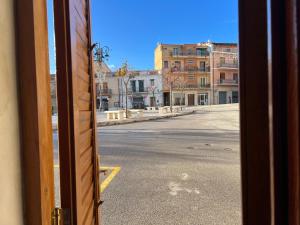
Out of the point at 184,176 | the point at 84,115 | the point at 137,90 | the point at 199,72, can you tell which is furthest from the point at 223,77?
the point at 84,115

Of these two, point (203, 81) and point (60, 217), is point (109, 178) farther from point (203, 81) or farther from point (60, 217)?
point (203, 81)

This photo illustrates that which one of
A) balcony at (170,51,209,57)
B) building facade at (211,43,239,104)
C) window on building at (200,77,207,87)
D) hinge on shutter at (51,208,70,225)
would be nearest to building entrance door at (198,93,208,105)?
building facade at (211,43,239,104)

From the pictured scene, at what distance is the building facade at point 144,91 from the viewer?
49.0m

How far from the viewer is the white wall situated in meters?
0.95

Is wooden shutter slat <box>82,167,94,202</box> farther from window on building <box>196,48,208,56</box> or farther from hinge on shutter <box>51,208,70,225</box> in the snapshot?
window on building <box>196,48,208,56</box>

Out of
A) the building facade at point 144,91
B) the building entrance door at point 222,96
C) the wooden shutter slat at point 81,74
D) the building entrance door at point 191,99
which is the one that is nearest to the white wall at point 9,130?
the wooden shutter slat at point 81,74

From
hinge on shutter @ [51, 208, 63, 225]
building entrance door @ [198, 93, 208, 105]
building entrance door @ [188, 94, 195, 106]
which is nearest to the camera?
hinge on shutter @ [51, 208, 63, 225]

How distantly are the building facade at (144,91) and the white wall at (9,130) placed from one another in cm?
4780

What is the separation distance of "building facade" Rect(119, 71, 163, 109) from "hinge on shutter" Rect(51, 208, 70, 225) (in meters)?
47.6

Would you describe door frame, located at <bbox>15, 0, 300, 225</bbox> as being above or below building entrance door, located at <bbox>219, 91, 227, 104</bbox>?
below

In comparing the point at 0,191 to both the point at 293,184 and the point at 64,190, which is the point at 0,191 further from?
the point at 293,184

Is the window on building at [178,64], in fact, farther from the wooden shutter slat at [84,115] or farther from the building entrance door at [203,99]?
the wooden shutter slat at [84,115]

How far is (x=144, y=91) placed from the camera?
163 ft

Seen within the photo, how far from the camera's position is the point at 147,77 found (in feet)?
162
